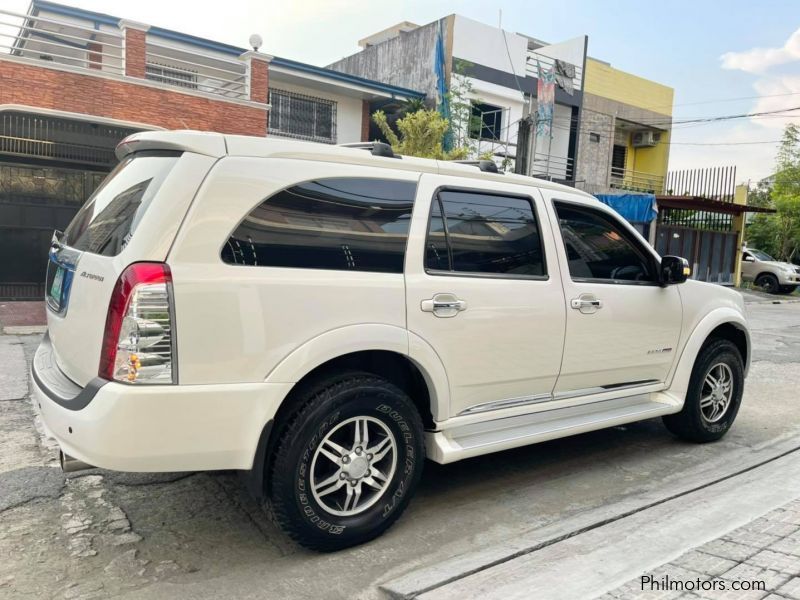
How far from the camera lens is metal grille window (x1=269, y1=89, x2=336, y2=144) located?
18.1 meters

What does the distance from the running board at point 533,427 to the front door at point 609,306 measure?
0.14 m

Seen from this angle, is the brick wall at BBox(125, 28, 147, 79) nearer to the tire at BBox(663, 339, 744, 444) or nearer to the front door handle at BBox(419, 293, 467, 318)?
the front door handle at BBox(419, 293, 467, 318)

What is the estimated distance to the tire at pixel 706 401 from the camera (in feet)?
15.7

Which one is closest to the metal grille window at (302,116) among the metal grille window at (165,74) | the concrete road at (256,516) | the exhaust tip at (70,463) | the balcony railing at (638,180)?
the metal grille window at (165,74)

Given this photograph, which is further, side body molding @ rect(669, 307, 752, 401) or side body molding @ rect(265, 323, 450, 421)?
side body molding @ rect(669, 307, 752, 401)

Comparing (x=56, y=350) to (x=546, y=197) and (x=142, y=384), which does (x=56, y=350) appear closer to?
(x=142, y=384)

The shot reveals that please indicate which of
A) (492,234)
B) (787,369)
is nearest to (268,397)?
(492,234)

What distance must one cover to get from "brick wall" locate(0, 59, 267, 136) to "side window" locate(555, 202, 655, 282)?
10.4 m

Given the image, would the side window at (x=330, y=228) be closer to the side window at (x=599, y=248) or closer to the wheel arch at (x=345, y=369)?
the wheel arch at (x=345, y=369)

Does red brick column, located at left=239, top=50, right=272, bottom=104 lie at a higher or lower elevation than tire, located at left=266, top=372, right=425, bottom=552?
higher

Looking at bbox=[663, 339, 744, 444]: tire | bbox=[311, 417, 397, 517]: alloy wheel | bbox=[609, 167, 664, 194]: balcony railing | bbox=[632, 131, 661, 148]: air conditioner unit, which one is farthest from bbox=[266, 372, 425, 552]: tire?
bbox=[632, 131, 661, 148]: air conditioner unit

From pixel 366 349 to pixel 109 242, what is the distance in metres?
1.24

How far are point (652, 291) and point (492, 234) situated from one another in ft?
4.61

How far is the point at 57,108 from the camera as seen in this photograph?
37.6 feet
